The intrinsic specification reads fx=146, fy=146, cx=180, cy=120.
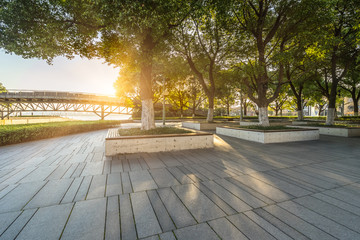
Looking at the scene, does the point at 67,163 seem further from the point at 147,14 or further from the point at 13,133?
the point at 147,14

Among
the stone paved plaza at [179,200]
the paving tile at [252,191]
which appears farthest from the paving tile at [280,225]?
the paving tile at [252,191]

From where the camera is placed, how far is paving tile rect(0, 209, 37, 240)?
6.59ft

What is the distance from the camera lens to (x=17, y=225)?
221 centimetres

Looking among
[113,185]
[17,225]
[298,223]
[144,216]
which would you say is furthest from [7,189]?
[298,223]

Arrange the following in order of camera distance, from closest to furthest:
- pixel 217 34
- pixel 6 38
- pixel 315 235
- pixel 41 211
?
pixel 315 235, pixel 41 211, pixel 6 38, pixel 217 34

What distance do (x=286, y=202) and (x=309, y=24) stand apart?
13.7 meters

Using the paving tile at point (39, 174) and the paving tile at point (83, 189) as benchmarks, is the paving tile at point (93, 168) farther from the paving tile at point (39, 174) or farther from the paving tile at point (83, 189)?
the paving tile at point (39, 174)

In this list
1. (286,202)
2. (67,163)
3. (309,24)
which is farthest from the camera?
(309,24)

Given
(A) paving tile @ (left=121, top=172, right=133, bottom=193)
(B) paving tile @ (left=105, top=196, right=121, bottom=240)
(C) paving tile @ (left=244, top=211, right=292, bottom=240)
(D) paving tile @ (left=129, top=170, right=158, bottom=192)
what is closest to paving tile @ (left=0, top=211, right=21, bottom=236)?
(B) paving tile @ (left=105, top=196, right=121, bottom=240)

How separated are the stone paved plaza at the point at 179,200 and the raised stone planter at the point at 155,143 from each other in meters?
1.16

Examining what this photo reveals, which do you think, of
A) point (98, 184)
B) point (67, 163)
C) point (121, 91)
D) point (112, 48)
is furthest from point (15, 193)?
point (121, 91)

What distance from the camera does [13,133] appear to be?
8.18m

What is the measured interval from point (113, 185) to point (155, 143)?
327 centimetres

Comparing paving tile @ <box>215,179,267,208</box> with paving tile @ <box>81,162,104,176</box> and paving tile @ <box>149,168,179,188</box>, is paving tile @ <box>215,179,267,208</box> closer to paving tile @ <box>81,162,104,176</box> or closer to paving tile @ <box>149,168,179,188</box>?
paving tile @ <box>149,168,179,188</box>
